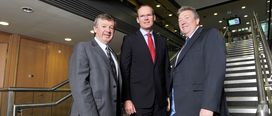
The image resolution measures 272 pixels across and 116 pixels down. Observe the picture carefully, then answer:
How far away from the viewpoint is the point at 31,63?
8.31 metres

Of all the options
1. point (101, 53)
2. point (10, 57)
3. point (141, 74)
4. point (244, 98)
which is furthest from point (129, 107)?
point (10, 57)

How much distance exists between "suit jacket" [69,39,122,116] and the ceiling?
3857 mm

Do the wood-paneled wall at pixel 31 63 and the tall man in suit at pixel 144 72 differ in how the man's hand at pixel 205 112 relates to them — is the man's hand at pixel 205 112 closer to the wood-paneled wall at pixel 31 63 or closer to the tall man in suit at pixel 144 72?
the tall man in suit at pixel 144 72

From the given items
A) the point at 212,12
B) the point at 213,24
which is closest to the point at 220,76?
the point at 212,12

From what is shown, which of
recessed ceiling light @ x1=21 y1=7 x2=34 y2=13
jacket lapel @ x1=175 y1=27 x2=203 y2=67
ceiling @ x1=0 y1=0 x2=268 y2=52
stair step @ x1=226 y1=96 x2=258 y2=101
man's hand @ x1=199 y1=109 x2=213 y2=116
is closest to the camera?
man's hand @ x1=199 y1=109 x2=213 y2=116

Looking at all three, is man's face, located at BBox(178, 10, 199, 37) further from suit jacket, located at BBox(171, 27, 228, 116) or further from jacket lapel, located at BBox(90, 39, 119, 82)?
jacket lapel, located at BBox(90, 39, 119, 82)

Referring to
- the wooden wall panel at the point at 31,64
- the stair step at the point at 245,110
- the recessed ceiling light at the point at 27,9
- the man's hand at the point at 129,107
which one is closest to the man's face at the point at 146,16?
Answer: the man's hand at the point at 129,107

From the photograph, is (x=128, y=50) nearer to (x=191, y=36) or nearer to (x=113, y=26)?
(x=113, y=26)

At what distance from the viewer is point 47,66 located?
884 centimetres

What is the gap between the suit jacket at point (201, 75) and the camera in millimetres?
1576

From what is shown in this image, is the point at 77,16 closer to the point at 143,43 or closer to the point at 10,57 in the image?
the point at 10,57

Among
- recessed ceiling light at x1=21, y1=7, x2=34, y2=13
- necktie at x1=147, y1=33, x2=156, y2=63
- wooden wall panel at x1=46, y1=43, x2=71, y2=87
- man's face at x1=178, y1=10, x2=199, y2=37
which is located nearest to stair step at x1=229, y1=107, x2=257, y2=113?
necktie at x1=147, y1=33, x2=156, y2=63

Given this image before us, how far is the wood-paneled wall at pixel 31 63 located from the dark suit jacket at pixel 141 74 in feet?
16.1

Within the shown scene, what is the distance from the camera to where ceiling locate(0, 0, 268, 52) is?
5629 millimetres
